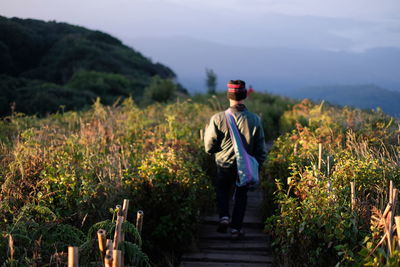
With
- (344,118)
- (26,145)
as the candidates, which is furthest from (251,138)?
(344,118)

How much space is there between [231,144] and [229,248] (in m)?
1.33

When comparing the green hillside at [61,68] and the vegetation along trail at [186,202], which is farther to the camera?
the green hillside at [61,68]

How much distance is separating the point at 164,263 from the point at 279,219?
1.52m

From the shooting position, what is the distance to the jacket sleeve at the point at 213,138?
5.35 m

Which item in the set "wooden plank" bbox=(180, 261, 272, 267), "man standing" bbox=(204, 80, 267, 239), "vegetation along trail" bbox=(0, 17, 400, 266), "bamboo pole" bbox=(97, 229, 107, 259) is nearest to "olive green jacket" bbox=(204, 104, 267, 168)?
"man standing" bbox=(204, 80, 267, 239)

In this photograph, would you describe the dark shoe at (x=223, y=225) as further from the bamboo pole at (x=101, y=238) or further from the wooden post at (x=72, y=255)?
the wooden post at (x=72, y=255)

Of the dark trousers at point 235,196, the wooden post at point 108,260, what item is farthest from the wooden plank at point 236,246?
the wooden post at point 108,260

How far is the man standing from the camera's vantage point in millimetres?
5230

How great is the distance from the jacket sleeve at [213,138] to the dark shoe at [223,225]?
0.92m

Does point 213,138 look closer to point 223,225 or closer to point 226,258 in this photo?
point 223,225

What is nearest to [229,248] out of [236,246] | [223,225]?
[236,246]

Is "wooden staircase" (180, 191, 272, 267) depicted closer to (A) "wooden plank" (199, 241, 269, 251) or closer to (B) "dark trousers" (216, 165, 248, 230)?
(A) "wooden plank" (199, 241, 269, 251)

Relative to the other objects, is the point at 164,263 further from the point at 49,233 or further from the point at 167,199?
the point at 49,233

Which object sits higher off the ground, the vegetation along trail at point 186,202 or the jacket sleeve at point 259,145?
the jacket sleeve at point 259,145
